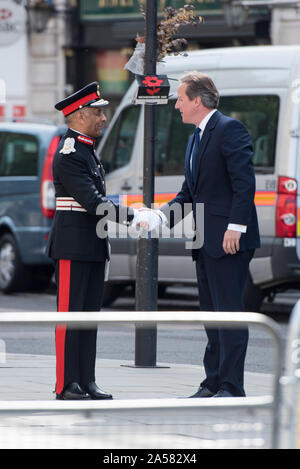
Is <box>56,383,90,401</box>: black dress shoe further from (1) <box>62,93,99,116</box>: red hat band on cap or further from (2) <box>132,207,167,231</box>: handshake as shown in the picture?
(1) <box>62,93,99,116</box>: red hat band on cap

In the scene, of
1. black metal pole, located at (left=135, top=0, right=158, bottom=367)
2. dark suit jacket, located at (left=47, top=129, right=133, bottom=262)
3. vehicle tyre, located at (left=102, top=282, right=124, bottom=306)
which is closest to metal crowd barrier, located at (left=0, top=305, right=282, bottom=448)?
dark suit jacket, located at (left=47, top=129, right=133, bottom=262)

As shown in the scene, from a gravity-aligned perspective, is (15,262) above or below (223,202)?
below

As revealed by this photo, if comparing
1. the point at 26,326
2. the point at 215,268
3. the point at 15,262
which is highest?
the point at 26,326

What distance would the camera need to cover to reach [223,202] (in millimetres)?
6105

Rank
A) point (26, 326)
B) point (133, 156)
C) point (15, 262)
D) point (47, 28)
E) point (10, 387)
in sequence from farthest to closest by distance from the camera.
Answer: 1. point (47, 28)
2. point (15, 262)
3. point (133, 156)
4. point (10, 387)
5. point (26, 326)

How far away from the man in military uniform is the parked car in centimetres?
655

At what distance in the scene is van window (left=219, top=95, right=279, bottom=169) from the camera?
10859 millimetres

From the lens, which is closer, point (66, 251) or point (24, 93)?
point (66, 251)

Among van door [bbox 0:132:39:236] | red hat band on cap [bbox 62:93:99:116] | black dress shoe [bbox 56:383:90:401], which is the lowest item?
van door [bbox 0:132:39:236]

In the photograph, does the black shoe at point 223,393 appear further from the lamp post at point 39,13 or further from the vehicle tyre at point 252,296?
the lamp post at point 39,13

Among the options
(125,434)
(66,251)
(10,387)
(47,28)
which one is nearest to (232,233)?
(66,251)

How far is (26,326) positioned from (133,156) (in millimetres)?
8676

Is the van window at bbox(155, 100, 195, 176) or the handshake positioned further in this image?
the van window at bbox(155, 100, 195, 176)
